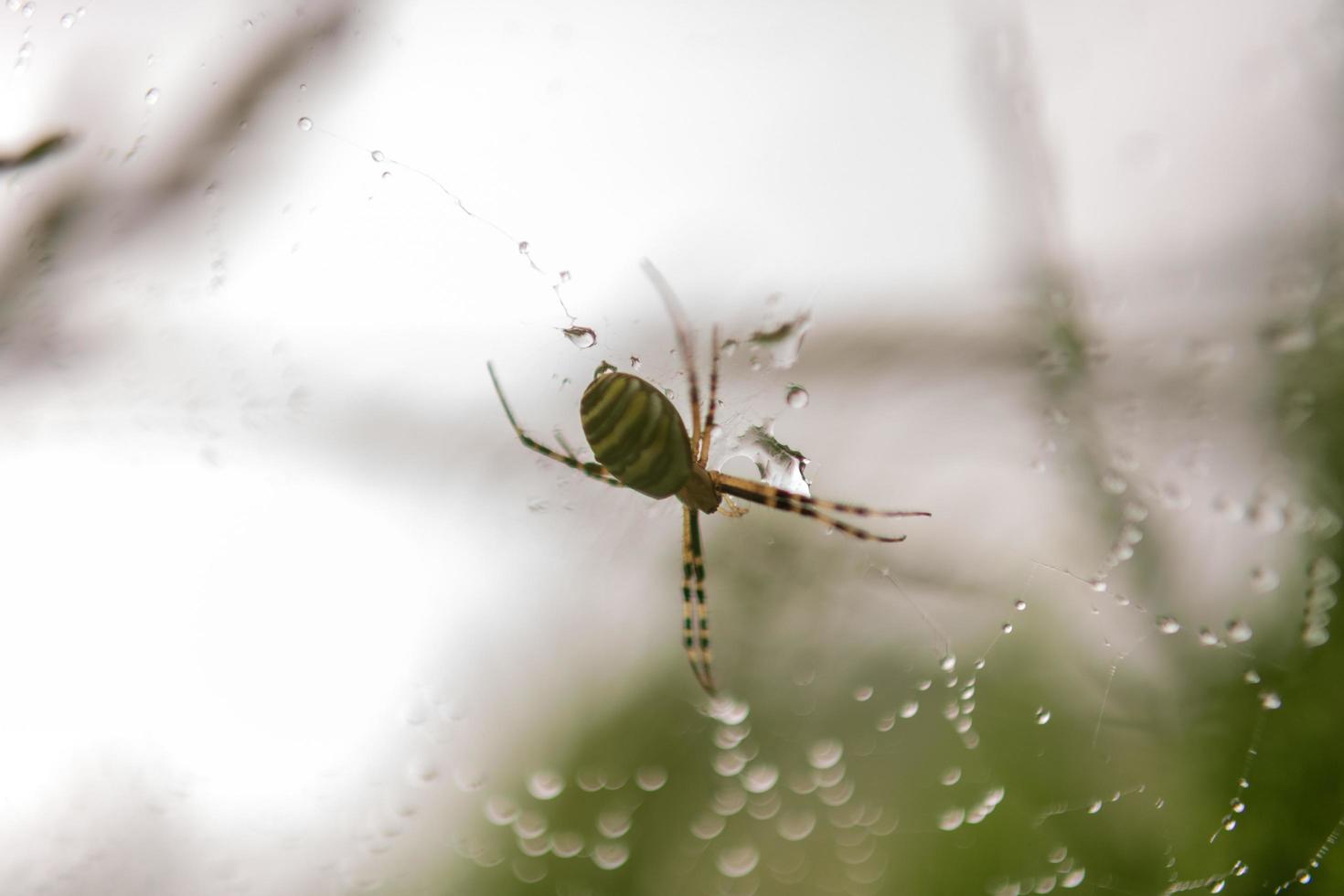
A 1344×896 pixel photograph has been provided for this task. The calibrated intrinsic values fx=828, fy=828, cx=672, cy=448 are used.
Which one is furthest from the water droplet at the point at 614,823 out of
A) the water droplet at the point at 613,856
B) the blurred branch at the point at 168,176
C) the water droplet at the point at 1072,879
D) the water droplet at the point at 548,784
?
the blurred branch at the point at 168,176

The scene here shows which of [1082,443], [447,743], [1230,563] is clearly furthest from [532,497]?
[1230,563]

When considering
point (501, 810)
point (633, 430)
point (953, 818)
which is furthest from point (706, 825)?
point (633, 430)

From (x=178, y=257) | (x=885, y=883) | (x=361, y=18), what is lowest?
(x=885, y=883)

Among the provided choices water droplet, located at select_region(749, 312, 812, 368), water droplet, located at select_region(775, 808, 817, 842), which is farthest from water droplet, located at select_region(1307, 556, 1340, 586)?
water droplet, located at select_region(775, 808, 817, 842)

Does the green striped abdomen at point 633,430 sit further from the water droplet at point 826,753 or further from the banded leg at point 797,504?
the water droplet at point 826,753

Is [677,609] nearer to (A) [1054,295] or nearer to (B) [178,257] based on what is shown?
(A) [1054,295]

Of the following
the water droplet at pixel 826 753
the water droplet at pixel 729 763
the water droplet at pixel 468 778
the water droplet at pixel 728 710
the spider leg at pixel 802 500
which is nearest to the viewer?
the spider leg at pixel 802 500
